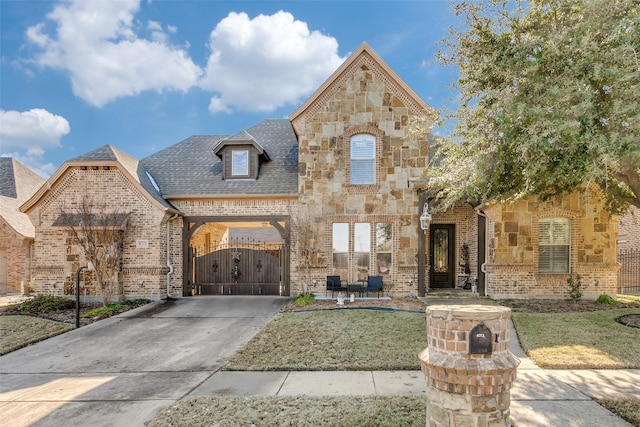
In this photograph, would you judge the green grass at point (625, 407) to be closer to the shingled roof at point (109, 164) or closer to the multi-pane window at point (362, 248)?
the multi-pane window at point (362, 248)

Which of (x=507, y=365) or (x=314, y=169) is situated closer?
(x=507, y=365)

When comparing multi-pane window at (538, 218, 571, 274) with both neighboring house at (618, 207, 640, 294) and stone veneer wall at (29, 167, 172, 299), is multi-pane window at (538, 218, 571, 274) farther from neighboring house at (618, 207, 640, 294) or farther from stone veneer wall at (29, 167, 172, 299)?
stone veneer wall at (29, 167, 172, 299)

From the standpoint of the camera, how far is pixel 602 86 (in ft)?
25.2

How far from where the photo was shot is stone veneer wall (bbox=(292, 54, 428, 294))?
45.5 feet

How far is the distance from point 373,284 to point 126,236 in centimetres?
902

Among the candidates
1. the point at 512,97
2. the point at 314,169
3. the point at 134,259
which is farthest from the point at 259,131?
the point at 512,97

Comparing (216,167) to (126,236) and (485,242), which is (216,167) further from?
(485,242)

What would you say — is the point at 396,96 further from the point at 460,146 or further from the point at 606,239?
the point at 606,239

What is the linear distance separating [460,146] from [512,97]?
100 inches

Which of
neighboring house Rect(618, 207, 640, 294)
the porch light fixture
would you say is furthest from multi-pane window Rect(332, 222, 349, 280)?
neighboring house Rect(618, 207, 640, 294)

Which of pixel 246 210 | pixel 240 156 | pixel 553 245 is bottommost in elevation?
pixel 553 245

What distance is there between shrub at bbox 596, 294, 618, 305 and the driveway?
10648 mm

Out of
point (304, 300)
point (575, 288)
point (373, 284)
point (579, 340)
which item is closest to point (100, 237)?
point (304, 300)

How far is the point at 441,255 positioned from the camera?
16.3m
